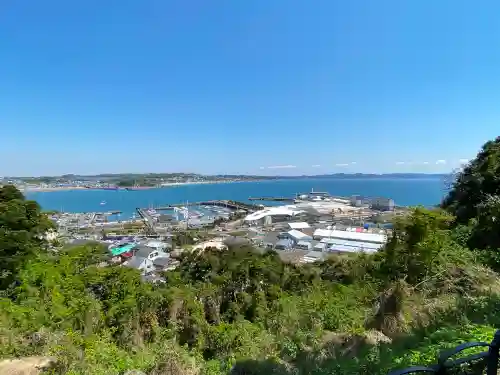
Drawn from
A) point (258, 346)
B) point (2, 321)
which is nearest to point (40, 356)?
point (2, 321)

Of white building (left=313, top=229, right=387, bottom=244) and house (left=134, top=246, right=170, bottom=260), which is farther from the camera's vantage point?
white building (left=313, top=229, right=387, bottom=244)

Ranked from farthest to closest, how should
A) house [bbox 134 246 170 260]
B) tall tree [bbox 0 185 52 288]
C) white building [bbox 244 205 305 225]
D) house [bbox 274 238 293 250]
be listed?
white building [bbox 244 205 305 225] → house [bbox 274 238 293 250] → house [bbox 134 246 170 260] → tall tree [bbox 0 185 52 288]

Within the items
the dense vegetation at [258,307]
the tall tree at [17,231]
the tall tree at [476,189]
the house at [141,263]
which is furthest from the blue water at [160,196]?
the tall tree at [17,231]

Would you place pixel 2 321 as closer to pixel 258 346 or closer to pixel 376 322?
pixel 258 346

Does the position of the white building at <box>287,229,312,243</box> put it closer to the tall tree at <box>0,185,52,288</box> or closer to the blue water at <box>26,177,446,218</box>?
the blue water at <box>26,177,446,218</box>

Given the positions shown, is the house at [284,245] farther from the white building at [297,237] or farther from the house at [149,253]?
the house at [149,253]

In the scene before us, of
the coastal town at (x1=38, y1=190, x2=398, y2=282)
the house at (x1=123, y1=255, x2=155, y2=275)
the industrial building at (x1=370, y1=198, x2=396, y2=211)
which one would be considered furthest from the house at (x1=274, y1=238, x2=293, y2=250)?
the industrial building at (x1=370, y1=198, x2=396, y2=211)

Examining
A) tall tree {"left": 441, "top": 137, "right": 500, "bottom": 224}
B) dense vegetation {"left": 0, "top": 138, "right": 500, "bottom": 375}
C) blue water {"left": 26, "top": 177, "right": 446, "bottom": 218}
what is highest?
tall tree {"left": 441, "top": 137, "right": 500, "bottom": 224}
